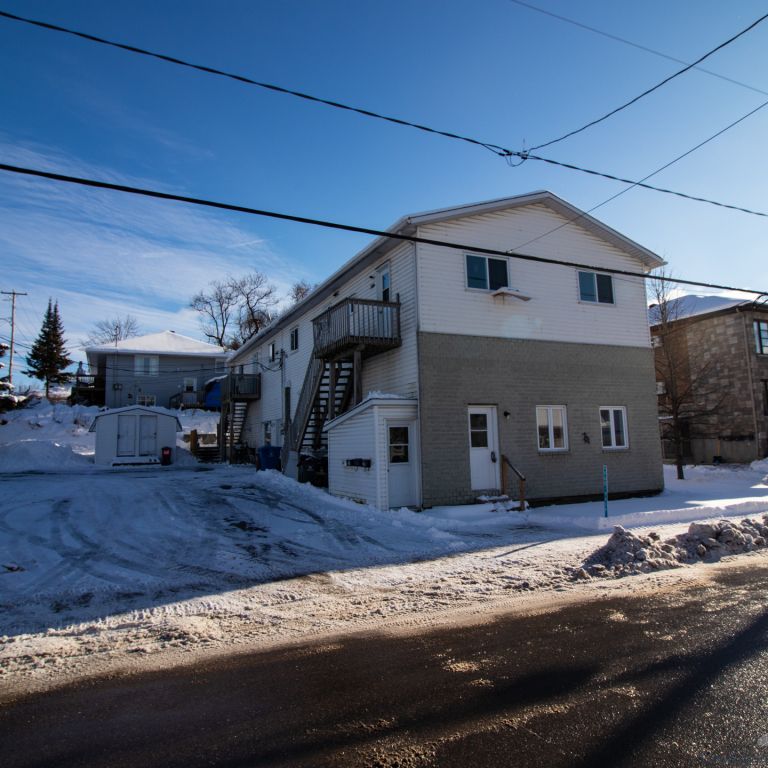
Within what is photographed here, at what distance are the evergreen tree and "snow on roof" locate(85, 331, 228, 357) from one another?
14.9m

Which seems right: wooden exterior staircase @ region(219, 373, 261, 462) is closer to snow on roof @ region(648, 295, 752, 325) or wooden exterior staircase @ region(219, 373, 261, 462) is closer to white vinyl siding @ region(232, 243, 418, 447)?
white vinyl siding @ region(232, 243, 418, 447)

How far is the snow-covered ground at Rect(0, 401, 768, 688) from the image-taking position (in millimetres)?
5594

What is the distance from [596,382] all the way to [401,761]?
1504 cm

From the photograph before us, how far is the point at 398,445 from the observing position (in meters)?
14.2

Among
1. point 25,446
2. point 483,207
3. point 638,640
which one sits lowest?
point 638,640

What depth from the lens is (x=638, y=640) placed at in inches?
202

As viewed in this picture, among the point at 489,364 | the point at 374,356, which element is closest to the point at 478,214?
the point at 489,364

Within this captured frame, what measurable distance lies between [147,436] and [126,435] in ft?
3.38

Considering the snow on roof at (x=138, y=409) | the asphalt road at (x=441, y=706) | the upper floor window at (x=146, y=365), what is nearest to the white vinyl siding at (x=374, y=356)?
the snow on roof at (x=138, y=409)

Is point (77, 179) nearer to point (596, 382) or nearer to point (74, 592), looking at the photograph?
point (74, 592)

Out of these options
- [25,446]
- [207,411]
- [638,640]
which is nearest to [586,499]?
[638,640]

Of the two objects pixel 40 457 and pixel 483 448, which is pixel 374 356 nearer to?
pixel 483 448

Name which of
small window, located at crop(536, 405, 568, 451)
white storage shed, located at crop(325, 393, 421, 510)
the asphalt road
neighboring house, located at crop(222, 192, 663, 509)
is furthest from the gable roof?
the asphalt road

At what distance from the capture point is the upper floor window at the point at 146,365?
42188 mm
